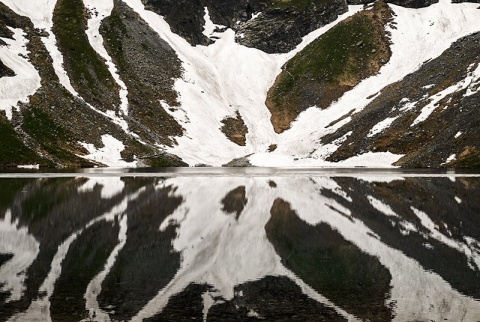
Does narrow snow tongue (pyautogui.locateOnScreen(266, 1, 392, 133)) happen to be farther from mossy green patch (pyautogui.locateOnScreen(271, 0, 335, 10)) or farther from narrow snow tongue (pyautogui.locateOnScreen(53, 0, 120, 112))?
narrow snow tongue (pyautogui.locateOnScreen(53, 0, 120, 112))

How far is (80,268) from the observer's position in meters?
15.3

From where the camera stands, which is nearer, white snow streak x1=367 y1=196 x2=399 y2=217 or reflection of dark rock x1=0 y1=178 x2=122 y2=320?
reflection of dark rock x1=0 y1=178 x2=122 y2=320

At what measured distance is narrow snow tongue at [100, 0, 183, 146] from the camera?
416 ft

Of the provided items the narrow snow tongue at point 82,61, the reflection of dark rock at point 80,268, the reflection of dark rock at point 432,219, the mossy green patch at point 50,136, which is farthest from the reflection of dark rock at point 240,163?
the reflection of dark rock at point 80,268

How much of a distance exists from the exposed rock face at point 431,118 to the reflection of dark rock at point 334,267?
65.8m

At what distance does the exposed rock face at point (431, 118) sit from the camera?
86.1m

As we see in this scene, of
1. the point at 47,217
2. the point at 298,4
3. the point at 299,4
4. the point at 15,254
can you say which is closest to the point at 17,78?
the point at 47,217

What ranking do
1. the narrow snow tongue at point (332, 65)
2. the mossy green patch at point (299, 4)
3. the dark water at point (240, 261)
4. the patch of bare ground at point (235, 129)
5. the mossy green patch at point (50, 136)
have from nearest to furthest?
the dark water at point (240, 261)
the mossy green patch at point (50, 136)
the patch of bare ground at point (235, 129)
the narrow snow tongue at point (332, 65)
the mossy green patch at point (299, 4)

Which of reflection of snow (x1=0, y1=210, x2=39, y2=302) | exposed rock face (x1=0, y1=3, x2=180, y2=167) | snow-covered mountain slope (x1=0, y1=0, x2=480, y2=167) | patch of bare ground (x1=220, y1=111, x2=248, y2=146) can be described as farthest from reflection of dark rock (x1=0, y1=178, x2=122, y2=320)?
patch of bare ground (x1=220, y1=111, x2=248, y2=146)

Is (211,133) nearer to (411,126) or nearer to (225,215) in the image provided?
(411,126)

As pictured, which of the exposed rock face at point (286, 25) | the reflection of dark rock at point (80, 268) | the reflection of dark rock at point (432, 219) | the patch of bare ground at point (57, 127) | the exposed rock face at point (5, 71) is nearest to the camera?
the reflection of dark rock at point (80, 268)

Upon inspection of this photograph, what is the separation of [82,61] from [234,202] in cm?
11423

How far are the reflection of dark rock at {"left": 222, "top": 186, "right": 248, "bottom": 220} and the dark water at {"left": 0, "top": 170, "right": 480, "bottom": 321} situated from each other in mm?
284

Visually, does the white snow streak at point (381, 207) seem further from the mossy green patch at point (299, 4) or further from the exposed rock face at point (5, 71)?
the mossy green patch at point (299, 4)
